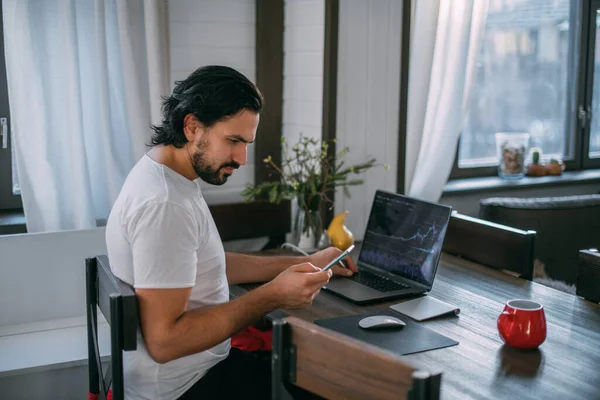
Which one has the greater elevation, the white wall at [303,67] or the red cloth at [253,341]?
the white wall at [303,67]

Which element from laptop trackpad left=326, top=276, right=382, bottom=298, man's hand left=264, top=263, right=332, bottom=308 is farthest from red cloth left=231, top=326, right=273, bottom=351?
man's hand left=264, top=263, right=332, bottom=308

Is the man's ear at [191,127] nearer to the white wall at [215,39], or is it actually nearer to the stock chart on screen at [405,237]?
the stock chart on screen at [405,237]

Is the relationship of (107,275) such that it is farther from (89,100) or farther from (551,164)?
(551,164)

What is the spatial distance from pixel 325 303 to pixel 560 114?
260cm

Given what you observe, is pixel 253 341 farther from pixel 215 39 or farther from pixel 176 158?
pixel 215 39

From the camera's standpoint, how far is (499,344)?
174 centimetres

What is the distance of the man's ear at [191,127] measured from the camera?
5.81ft

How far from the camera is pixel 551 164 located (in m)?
3.94

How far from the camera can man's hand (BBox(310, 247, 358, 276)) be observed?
226 cm

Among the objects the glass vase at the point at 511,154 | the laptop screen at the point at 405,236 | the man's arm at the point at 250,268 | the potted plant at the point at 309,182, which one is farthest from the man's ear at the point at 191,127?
the glass vase at the point at 511,154

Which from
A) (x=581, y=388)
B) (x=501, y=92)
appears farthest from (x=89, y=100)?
(x=501, y=92)

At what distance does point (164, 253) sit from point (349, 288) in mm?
737

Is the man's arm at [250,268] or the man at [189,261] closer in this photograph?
the man at [189,261]

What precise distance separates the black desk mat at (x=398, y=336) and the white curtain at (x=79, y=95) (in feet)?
3.76
